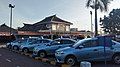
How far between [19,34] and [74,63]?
142 feet

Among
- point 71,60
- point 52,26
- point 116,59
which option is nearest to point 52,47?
point 71,60

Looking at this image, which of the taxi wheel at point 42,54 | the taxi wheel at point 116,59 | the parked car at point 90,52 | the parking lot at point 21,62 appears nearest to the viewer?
the parked car at point 90,52

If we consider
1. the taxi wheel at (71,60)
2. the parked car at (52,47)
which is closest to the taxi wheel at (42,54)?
the parked car at (52,47)

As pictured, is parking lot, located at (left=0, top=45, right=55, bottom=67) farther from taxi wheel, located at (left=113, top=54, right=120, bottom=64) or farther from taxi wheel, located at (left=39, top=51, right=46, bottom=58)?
taxi wheel, located at (left=113, top=54, right=120, bottom=64)

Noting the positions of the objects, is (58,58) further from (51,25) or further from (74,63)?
(51,25)

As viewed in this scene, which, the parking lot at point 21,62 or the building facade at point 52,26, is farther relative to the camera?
the building facade at point 52,26

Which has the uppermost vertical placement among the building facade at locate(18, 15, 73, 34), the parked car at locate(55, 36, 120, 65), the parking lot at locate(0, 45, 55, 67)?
the building facade at locate(18, 15, 73, 34)

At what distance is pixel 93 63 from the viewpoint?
16.6m

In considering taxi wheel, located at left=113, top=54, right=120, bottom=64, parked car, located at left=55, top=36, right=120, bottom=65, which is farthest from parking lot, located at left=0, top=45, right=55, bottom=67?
taxi wheel, located at left=113, top=54, right=120, bottom=64

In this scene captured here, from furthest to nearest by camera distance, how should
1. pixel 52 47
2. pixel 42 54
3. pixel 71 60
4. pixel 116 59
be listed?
pixel 42 54
pixel 52 47
pixel 116 59
pixel 71 60

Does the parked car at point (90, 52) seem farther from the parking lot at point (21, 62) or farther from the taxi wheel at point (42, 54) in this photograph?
the taxi wheel at point (42, 54)

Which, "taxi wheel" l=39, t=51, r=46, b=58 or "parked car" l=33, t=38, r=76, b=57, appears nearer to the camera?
"parked car" l=33, t=38, r=76, b=57

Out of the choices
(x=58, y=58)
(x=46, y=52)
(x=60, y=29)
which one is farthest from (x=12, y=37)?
(x=58, y=58)

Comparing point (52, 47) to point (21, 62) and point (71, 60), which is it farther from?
point (71, 60)
